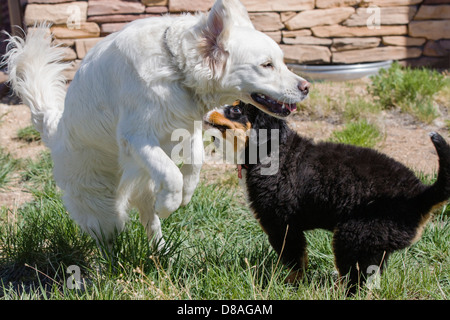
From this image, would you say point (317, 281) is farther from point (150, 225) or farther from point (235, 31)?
point (235, 31)

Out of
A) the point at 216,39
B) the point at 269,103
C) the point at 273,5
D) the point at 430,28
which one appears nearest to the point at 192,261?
the point at 269,103

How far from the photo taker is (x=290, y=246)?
3520 millimetres

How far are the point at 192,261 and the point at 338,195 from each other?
1099 mm

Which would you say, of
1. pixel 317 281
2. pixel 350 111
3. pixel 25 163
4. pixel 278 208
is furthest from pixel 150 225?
pixel 350 111

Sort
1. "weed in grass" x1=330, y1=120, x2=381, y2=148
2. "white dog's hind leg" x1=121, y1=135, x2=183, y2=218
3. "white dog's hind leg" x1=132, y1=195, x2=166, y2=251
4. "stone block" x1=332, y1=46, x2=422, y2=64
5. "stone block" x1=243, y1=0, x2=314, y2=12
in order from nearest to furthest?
"white dog's hind leg" x1=121, y1=135, x2=183, y2=218, "white dog's hind leg" x1=132, y1=195, x2=166, y2=251, "weed in grass" x1=330, y1=120, x2=381, y2=148, "stone block" x1=243, y1=0, x2=314, y2=12, "stone block" x1=332, y1=46, x2=422, y2=64

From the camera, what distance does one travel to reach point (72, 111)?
3.42 meters

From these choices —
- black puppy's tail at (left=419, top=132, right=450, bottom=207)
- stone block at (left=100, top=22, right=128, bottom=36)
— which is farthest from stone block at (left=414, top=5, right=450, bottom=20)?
black puppy's tail at (left=419, top=132, right=450, bottom=207)

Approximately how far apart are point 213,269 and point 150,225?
739 millimetres

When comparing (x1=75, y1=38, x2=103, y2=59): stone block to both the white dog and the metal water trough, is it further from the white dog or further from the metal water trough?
the white dog

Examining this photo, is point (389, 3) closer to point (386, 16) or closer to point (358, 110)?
point (386, 16)

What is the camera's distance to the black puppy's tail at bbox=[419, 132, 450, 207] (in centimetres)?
294

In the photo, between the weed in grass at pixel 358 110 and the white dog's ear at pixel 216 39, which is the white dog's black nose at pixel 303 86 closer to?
the white dog's ear at pixel 216 39

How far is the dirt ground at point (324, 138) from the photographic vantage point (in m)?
5.26

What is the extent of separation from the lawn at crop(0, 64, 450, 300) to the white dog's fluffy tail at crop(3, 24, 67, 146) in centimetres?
77
